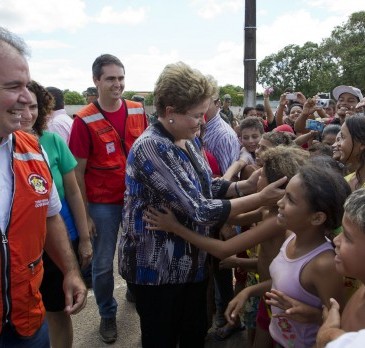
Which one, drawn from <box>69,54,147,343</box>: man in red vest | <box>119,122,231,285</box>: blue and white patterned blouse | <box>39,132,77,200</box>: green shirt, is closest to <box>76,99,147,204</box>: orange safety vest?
<box>69,54,147,343</box>: man in red vest

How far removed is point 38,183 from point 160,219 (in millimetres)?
581

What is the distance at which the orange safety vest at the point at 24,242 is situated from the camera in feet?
5.14

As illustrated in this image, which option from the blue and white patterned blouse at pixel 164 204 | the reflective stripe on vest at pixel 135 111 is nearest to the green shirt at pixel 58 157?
the blue and white patterned blouse at pixel 164 204

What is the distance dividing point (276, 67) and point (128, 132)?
59577 mm

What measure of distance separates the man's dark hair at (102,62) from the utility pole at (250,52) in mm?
5073

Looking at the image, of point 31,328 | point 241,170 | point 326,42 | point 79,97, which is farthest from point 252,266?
point 79,97

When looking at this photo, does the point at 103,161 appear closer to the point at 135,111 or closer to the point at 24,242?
the point at 135,111

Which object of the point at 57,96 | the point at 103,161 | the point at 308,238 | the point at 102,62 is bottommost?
the point at 308,238

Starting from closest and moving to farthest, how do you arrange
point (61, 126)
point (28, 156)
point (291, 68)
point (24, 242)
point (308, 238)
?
point (24, 242), point (28, 156), point (308, 238), point (61, 126), point (291, 68)

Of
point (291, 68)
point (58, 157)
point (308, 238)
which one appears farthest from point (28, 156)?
point (291, 68)

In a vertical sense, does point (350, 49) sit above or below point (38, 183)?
above

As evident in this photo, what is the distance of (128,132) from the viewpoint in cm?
333

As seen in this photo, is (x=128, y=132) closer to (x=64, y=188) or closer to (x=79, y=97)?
(x=64, y=188)

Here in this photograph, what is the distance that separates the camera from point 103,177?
10.6 feet
